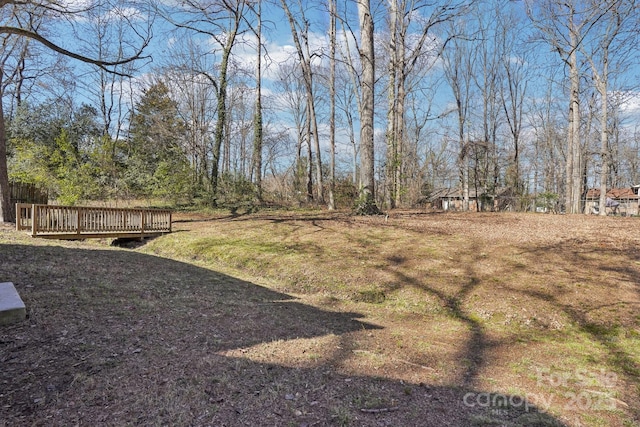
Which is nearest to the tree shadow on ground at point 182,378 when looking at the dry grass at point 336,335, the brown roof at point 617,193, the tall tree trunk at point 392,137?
the dry grass at point 336,335

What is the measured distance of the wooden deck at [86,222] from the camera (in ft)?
29.8

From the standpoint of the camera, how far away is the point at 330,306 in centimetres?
506

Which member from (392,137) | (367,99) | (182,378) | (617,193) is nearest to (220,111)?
(392,137)

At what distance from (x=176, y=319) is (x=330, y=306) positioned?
223cm

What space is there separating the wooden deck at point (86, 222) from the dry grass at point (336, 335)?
2212mm

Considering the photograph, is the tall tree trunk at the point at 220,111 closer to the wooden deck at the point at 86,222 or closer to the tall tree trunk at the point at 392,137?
the wooden deck at the point at 86,222

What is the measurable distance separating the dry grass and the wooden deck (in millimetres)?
2212

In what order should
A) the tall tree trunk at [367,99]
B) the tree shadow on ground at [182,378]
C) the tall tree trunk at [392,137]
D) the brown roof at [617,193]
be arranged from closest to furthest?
the tree shadow on ground at [182,378] → the tall tree trunk at [367,99] → the tall tree trunk at [392,137] → the brown roof at [617,193]

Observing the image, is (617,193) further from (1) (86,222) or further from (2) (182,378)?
(2) (182,378)

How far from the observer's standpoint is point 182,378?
2.49 m

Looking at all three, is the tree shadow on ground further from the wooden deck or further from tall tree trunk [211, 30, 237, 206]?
tall tree trunk [211, 30, 237, 206]

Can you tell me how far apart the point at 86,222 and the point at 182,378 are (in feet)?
31.4

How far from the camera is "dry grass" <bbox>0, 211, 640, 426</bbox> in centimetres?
229

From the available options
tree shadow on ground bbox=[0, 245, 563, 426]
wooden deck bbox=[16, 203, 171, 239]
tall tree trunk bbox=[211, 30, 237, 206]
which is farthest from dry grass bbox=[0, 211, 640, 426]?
tall tree trunk bbox=[211, 30, 237, 206]
